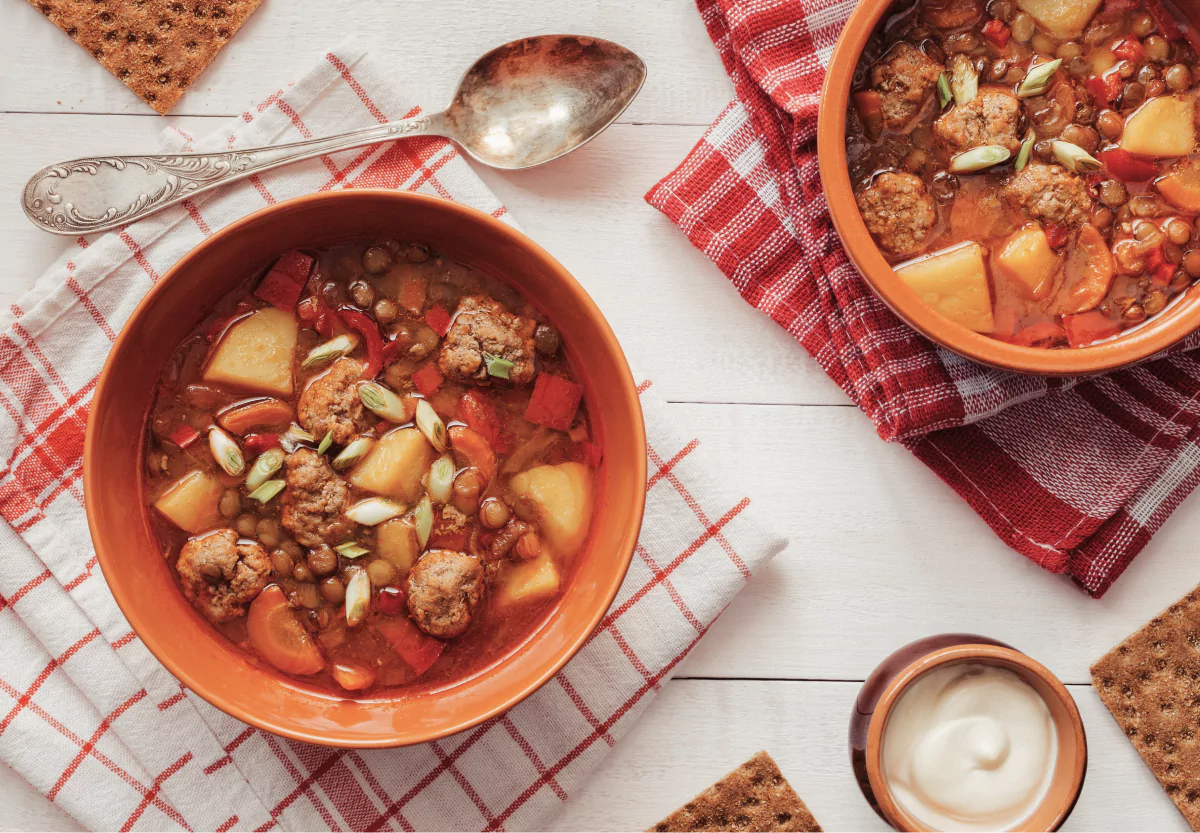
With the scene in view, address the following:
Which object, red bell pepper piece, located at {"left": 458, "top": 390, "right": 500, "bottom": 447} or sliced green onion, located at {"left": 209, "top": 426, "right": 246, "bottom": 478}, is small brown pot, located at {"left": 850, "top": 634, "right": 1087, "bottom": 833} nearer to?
red bell pepper piece, located at {"left": 458, "top": 390, "right": 500, "bottom": 447}

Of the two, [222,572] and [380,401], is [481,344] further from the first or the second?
[222,572]

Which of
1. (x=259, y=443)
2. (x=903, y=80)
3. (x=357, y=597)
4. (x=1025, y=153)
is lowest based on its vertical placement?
(x=1025, y=153)

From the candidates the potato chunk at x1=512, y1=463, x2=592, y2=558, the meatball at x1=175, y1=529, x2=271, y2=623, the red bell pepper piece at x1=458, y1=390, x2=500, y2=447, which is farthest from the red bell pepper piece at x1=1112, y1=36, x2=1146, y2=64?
the meatball at x1=175, y1=529, x2=271, y2=623

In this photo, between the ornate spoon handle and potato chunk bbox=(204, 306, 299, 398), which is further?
the ornate spoon handle

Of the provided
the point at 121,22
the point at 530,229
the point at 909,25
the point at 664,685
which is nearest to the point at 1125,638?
the point at 664,685

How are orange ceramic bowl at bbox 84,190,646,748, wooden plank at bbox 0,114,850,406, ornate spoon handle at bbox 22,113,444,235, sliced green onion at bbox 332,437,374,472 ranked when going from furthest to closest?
1. wooden plank at bbox 0,114,850,406
2. ornate spoon handle at bbox 22,113,444,235
3. sliced green onion at bbox 332,437,374,472
4. orange ceramic bowl at bbox 84,190,646,748

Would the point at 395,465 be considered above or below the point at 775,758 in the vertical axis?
above

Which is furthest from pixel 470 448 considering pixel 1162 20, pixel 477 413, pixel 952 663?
pixel 1162 20
